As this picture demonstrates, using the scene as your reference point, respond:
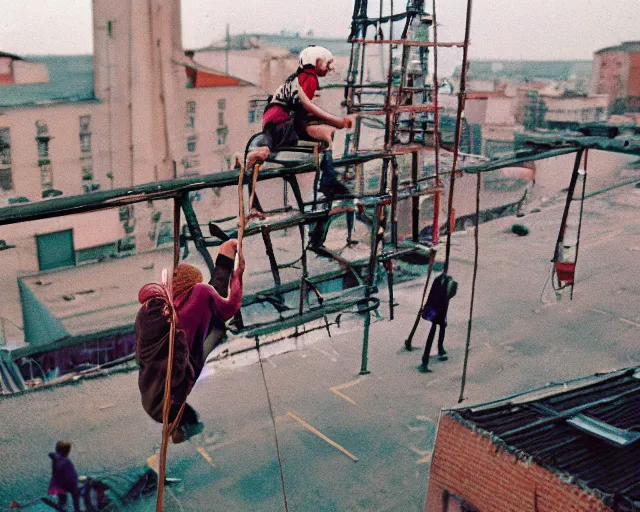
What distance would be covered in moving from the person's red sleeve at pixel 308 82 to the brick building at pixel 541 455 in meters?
3.06

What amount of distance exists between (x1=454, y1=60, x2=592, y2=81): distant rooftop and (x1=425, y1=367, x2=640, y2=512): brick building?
34.2 feet

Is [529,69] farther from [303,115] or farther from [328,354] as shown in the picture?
[303,115]

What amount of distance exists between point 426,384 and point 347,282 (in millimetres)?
3911

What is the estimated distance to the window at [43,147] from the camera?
39.1 feet

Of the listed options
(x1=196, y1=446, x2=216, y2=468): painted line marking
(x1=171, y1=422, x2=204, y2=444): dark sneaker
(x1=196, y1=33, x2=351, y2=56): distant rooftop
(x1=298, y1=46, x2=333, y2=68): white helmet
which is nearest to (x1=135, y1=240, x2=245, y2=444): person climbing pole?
(x1=171, y1=422, x2=204, y2=444): dark sneaker

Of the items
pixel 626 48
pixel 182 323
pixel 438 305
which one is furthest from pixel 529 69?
pixel 182 323

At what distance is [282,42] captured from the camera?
12.1m

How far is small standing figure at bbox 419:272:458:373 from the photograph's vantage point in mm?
7535

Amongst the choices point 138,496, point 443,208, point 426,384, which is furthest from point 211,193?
point 138,496

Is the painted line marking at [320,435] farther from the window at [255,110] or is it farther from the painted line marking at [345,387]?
the window at [255,110]

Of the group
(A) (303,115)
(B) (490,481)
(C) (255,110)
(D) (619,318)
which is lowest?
(D) (619,318)

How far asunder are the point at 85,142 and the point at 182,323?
894 centimetres

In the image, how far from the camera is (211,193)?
45.3 ft

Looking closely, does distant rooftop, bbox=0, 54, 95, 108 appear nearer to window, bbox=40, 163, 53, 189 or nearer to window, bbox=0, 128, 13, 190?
window, bbox=0, 128, 13, 190
